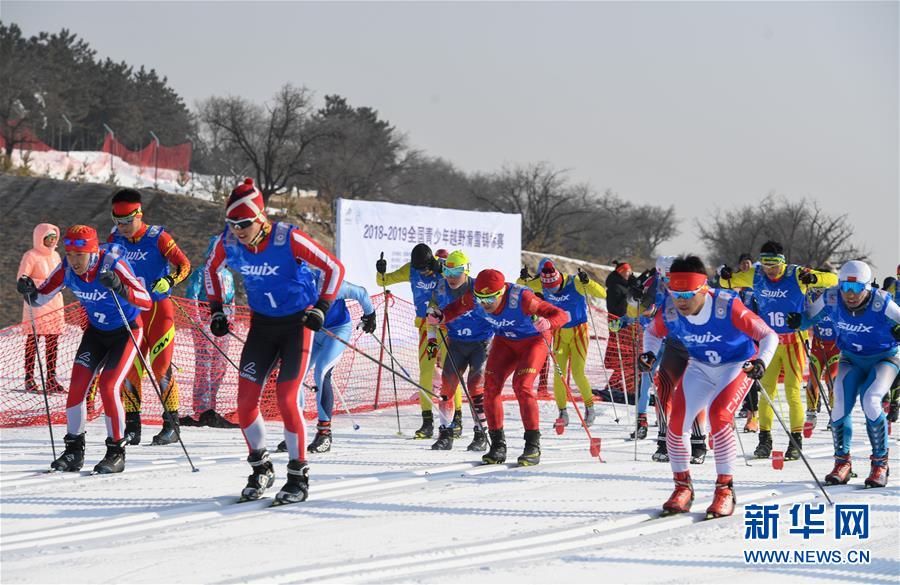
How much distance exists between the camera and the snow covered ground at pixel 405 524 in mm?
5230

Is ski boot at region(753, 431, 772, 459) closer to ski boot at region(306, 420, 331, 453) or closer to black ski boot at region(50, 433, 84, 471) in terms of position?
ski boot at region(306, 420, 331, 453)

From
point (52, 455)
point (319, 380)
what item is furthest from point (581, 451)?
point (52, 455)

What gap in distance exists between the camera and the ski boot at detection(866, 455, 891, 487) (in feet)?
26.6

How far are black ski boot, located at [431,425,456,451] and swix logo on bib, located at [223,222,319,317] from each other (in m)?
3.34

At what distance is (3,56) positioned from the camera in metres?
46.4

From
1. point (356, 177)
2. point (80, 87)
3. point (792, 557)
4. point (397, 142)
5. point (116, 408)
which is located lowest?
point (792, 557)

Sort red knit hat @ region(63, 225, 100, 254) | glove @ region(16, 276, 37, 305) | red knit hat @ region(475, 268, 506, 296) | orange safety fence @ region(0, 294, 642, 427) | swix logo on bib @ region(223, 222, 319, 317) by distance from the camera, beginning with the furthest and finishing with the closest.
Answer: orange safety fence @ region(0, 294, 642, 427)
red knit hat @ region(475, 268, 506, 296)
glove @ region(16, 276, 37, 305)
red knit hat @ region(63, 225, 100, 254)
swix logo on bib @ region(223, 222, 319, 317)

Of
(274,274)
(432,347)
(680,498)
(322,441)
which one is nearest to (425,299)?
(432,347)

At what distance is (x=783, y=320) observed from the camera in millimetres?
9898

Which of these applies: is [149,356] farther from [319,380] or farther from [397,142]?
[397,142]

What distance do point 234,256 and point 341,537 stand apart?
2111mm

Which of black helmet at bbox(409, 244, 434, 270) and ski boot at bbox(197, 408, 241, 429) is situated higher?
black helmet at bbox(409, 244, 434, 270)

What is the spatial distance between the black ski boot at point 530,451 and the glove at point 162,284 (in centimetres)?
342

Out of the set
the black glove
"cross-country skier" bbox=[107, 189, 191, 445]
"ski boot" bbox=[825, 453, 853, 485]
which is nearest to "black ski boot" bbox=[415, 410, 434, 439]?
"cross-country skier" bbox=[107, 189, 191, 445]
